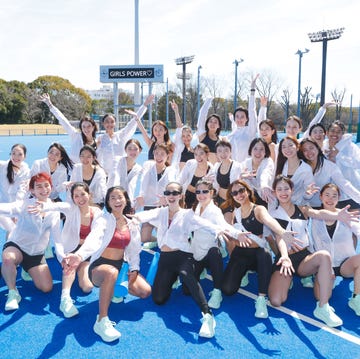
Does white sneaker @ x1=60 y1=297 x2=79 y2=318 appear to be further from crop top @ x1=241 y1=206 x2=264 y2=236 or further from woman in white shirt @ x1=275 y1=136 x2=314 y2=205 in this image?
woman in white shirt @ x1=275 y1=136 x2=314 y2=205

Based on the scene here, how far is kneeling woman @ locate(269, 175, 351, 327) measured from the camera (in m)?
4.24

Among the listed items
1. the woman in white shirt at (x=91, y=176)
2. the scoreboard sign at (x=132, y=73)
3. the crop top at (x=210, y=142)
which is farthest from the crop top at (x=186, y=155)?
the scoreboard sign at (x=132, y=73)

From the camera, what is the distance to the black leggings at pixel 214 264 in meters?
4.66

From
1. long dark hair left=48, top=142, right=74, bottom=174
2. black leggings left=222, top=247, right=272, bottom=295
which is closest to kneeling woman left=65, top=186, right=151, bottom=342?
black leggings left=222, top=247, right=272, bottom=295

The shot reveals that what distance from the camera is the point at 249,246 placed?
4.76 m

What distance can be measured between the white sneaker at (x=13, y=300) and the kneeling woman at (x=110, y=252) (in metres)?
0.81

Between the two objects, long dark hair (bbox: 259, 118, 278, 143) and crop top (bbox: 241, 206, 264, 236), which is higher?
long dark hair (bbox: 259, 118, 278, 143)

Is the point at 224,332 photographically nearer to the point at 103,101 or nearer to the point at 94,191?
the point at 94,191

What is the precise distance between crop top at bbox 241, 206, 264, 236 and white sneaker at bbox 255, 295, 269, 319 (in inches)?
33.4

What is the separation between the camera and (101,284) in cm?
414

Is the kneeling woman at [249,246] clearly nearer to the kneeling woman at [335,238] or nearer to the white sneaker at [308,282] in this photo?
the kneeling woman at [335,238]

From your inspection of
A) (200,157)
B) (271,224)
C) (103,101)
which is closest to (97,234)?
(271,224)

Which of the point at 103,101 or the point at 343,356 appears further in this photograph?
the point at 103,101

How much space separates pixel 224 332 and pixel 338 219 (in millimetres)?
1948
